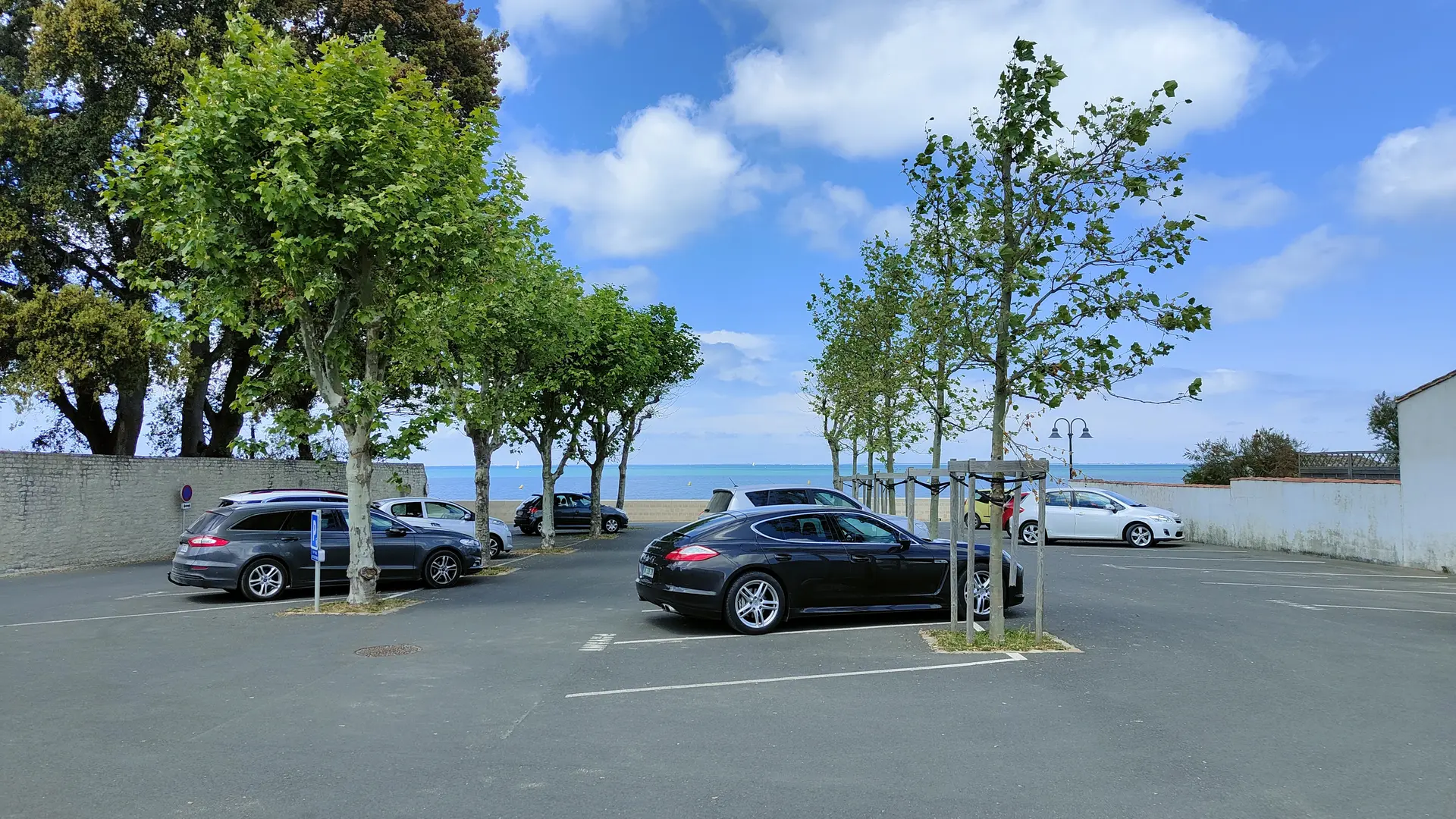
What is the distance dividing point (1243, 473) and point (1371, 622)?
1131 inches

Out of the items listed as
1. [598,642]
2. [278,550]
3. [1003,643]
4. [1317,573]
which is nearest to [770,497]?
[598,642]

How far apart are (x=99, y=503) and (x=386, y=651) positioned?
17.0 meters

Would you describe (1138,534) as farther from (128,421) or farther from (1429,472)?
(128,421)

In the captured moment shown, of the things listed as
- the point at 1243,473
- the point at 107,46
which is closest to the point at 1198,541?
the point at 1243,473

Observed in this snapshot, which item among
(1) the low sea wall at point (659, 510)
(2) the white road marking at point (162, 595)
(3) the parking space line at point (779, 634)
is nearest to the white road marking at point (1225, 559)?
(3) the parking space line at point (779, 634)

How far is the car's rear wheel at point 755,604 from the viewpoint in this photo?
1066 centimetres

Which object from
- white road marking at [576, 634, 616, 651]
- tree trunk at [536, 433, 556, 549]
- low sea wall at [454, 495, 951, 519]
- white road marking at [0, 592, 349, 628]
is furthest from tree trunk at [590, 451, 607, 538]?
white road marking at [576, 634, 616, 651]

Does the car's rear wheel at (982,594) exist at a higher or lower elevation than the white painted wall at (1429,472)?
lower

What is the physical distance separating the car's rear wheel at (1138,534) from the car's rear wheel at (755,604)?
1824 centimetres

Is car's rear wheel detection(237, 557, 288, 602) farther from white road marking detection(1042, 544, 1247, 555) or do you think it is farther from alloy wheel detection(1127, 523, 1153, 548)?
alloy wheel detection(1127, 523, 1153, 548)

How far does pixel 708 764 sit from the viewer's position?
581 centimetres

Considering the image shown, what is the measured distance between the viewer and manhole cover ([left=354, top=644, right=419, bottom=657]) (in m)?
9.77

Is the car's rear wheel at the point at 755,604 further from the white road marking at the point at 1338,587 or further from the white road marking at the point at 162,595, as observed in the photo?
the white road marking at the point at 162,595

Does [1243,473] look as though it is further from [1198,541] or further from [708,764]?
[708,764]
